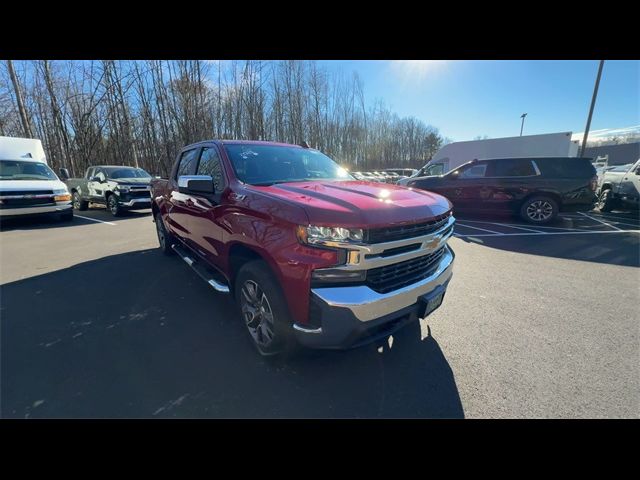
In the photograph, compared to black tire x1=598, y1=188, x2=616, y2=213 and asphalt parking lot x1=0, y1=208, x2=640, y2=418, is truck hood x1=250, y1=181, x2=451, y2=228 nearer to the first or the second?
asphalt parking lot x1=0, y1=208, x2=640, y2=418

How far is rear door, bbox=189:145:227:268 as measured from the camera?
9.84ft

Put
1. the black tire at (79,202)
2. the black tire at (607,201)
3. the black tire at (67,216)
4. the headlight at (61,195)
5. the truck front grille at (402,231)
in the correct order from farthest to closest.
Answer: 1. the black tire at (79,202)
2. the black tire at (607,201)
3. the black tire at (67,216)
4. the headlight at (61,195)
5. the truck front grille at (402,231)

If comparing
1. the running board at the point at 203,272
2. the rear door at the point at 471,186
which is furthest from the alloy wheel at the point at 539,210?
the running board at the point at 203,272

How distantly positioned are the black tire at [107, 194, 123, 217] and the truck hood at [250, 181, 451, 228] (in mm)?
10379

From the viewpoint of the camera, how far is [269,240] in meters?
2.19

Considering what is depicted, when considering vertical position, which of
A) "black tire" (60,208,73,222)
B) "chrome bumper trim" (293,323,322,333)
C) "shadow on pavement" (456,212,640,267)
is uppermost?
"chrome bumper trim" (293,323,322,333)

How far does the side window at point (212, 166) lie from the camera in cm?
307

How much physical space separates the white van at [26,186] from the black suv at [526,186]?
12.8 meters

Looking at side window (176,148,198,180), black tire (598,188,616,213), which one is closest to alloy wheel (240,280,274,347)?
side window (176,148,198,180)

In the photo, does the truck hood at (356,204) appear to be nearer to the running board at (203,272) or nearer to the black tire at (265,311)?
the black tire at (265,311)

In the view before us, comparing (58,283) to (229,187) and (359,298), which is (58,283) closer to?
(229,187)

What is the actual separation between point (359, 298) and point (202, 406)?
1403 millimetres
